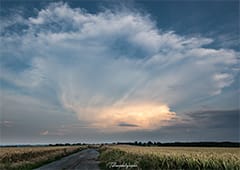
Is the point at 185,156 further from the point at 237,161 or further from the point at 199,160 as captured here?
the point at 237,161

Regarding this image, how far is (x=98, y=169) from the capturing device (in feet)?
79.3

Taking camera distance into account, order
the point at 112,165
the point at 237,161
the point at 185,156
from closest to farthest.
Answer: the point at 237,161, the point at 185,156, the point at 112,165

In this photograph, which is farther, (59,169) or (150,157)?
(59,169)

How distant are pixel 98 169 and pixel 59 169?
370 centimetres

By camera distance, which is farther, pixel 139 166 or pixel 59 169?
pixel 59 169

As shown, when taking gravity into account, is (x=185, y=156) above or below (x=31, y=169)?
above

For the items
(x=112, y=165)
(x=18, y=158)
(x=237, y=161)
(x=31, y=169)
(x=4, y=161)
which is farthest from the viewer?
(x=18, y=158)

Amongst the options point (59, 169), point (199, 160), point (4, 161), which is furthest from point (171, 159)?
point (4, 161)

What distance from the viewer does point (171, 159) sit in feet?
62.1

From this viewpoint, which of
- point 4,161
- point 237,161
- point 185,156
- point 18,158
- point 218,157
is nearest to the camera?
point 237,161

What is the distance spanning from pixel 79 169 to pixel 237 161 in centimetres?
1430

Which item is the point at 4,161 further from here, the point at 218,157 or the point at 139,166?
the point at 218,157

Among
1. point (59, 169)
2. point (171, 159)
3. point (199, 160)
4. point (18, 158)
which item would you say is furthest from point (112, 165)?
point (18, 158)

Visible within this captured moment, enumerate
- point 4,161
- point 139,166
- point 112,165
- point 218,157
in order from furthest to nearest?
point 4,161 < point 112,165 < point 139,166 < point 218,157
